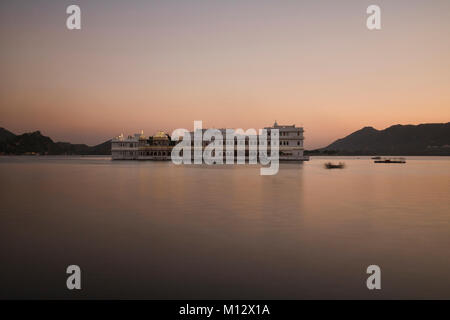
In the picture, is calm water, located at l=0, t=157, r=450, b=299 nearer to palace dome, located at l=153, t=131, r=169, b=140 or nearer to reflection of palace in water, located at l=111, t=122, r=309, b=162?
reflection of palace in water, located at l=111, t=122, r=309, b=162

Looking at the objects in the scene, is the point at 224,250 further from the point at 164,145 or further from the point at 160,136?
the point at 160,136

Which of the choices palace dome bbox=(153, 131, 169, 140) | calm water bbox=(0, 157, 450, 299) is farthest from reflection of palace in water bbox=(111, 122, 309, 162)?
calm water bbox=(0, 157, 450, 299)

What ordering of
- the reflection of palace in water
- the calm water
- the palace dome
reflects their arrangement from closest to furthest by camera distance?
the calm water, the reflection of palace in water, the palace dome

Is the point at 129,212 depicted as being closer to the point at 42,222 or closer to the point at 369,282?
the point at 42,222

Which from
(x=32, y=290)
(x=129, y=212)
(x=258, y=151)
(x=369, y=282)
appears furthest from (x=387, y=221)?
(x=258, y=151)

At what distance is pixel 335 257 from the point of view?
369 inches

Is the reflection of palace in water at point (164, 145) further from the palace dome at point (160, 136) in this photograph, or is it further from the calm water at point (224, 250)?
the calm water at point (224, 250)

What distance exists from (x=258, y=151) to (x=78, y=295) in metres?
100

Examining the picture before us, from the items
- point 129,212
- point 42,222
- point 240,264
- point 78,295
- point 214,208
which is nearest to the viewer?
point 78,295

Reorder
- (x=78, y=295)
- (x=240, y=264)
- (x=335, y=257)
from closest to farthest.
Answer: (x=78, y=295)
(x=240, y=264)
(x=335, y=257)

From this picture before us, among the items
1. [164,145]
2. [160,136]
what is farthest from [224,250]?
[160,136]

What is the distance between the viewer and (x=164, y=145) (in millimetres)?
114875

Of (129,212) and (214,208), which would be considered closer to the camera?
(129,212)

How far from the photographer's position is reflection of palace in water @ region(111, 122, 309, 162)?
10181 cm
